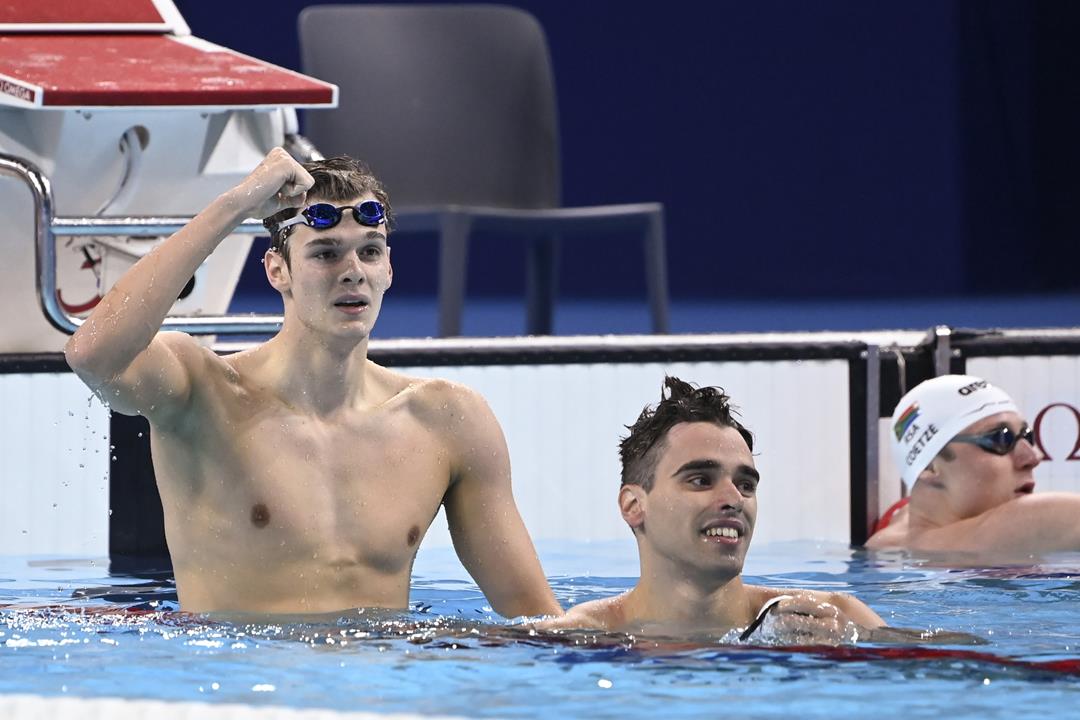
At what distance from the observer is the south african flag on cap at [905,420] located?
4441mm

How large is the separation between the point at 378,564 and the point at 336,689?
617mm

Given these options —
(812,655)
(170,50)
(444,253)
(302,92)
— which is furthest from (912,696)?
(444,253)

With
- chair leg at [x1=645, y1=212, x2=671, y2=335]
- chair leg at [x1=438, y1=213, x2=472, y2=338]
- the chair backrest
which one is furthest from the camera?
the chair backrest

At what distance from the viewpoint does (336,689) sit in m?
2.60

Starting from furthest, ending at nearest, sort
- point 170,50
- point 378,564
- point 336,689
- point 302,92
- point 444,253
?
1. point 444,253
2. point 170,50
3. point 302,92
4. point 378,564
5. point 336,689

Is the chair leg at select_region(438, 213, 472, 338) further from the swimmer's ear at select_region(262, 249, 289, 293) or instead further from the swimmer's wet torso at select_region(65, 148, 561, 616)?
the swimmer's ear at select_region(262, 249, 289, 293)

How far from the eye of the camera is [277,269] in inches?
123

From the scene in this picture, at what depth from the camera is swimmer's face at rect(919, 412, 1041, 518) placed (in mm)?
4492

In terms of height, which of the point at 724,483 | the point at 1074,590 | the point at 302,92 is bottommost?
the point at 1074,590

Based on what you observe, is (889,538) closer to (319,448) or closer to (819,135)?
(319,448)

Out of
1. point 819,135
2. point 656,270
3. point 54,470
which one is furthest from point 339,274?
point 819,135

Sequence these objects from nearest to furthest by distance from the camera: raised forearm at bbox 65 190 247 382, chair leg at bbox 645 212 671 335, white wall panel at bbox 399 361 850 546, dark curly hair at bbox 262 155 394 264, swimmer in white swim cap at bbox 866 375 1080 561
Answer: raised forearm at bbox 65 190 247 382
dark curly hair at bbox 262 155 394 264
swimmer in white swim cap at bbox 866 375 1080 561
white wall panel at bbox 399 361 850 546
chair leg at bbox 645 212 671 335

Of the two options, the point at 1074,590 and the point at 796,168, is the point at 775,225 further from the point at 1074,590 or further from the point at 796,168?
the point at 1074,590

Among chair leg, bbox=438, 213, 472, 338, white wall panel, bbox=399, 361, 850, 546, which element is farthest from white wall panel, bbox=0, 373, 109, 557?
chair leg, bbox=438, 213, 472, 338
